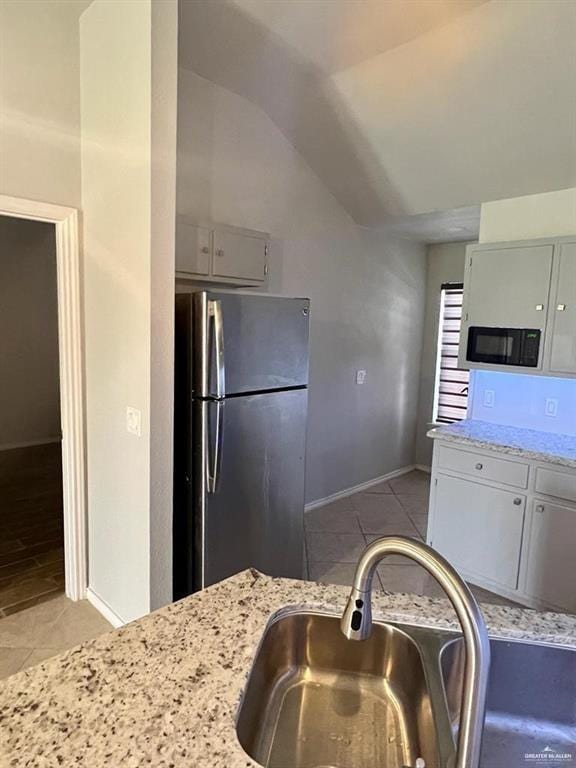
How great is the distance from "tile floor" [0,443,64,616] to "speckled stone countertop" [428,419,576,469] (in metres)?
2.60

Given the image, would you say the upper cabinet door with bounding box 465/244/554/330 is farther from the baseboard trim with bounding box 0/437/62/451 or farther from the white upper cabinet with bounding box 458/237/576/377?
the baseboard trim with bounding box 0/437/62/451

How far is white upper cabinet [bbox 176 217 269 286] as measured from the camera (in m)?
2.91

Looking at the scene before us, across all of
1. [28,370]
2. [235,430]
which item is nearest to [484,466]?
[235,430]

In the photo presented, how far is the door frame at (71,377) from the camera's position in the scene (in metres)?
2.53

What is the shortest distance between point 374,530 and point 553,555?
1.45 m

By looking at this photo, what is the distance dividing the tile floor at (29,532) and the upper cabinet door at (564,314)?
332cm

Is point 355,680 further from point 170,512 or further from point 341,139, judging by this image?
point 341,139

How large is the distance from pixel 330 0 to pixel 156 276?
159 cm

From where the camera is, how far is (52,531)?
3.58 m

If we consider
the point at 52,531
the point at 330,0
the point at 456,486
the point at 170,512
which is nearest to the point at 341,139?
the point at 330,0

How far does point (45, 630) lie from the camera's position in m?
2.51

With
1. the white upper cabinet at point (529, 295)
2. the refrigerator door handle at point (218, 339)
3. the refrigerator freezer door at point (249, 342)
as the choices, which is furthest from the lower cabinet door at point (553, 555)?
the refrigerator door handle at point (218, 339)

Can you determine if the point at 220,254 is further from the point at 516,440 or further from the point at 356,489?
the point at 356,489

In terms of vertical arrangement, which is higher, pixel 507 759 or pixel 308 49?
pixel 308 49
